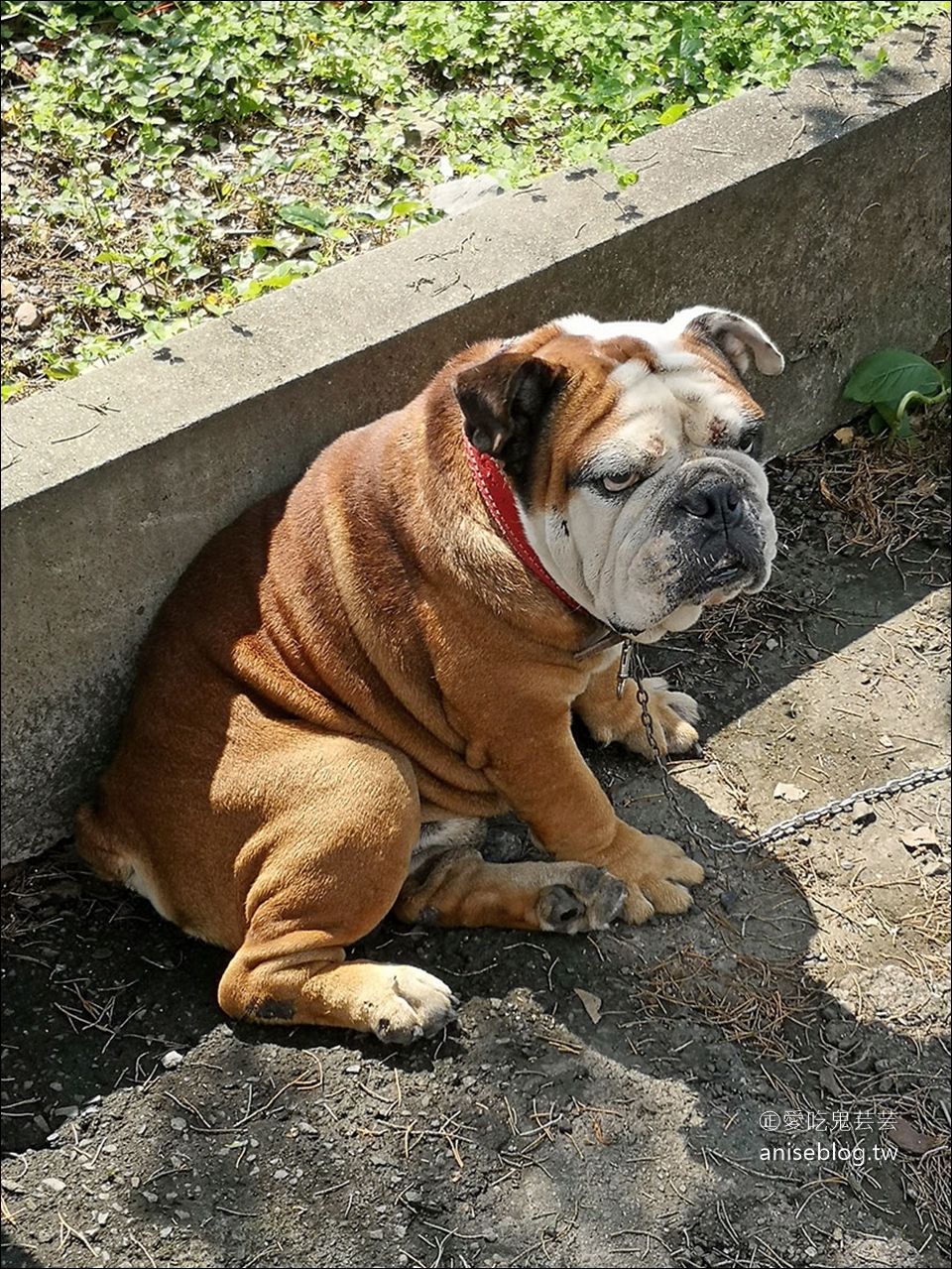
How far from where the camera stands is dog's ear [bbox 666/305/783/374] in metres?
3.74

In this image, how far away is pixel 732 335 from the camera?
3.83 m

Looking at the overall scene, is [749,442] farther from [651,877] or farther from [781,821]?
[781,821]

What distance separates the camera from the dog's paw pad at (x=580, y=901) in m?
4.06

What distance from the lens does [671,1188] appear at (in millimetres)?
3582

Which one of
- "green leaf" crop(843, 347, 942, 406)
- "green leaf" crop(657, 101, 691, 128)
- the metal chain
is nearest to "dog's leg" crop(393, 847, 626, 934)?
the metal chain

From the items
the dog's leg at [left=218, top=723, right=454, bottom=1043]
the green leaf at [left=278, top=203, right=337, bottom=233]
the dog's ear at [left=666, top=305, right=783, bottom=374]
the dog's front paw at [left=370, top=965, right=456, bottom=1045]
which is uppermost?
the green leaf at [left=278, top=203, right=337, bottom=233]

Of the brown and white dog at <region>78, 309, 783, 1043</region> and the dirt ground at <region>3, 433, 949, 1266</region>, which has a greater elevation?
the brown and white dog at <region>78, 309, 783, 1043</region>

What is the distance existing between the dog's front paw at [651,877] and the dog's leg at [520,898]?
0.25ft

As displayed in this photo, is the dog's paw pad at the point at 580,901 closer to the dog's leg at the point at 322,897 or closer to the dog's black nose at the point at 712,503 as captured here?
the dog's leg at the point at 322,897

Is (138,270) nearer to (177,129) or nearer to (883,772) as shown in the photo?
(177,129)

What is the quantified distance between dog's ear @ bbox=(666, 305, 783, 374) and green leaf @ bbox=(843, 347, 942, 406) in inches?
75.4

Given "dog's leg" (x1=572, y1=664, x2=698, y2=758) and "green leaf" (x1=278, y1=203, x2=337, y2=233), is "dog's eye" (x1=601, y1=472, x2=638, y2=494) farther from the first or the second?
"green leaf" (x1=278, y1=203, x2=337, y2=233)

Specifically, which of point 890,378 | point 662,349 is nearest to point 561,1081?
point 662,349

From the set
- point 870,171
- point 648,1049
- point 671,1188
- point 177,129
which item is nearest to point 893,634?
point 870,171
